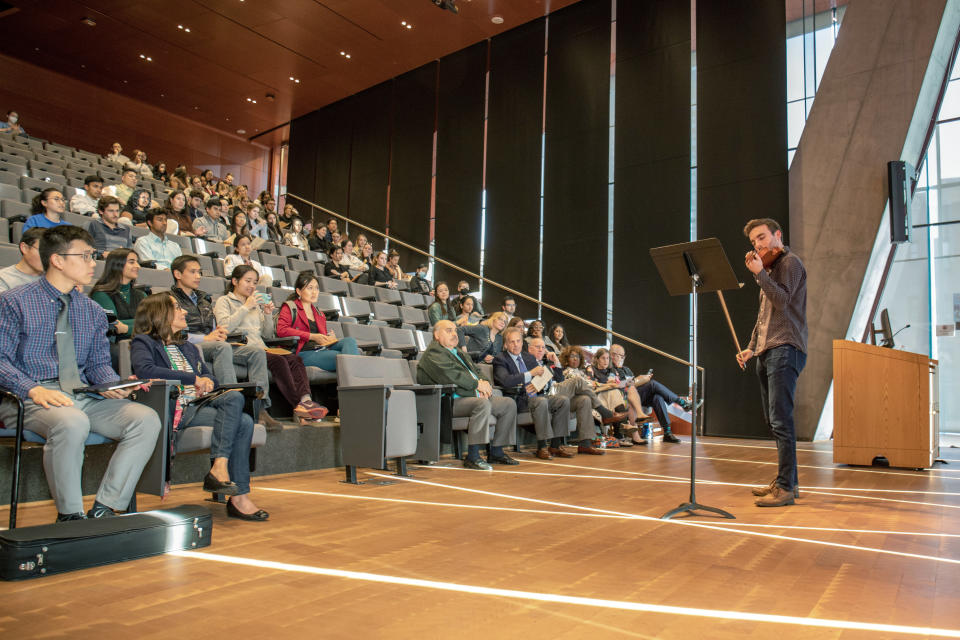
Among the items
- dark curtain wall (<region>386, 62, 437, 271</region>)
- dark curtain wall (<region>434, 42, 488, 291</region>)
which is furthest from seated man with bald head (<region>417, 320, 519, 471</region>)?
dark curtain wall (<region>386, 62, 437, 271</region>)

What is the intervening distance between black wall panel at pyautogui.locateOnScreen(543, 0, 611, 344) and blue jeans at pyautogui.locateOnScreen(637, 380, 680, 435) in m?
1.44

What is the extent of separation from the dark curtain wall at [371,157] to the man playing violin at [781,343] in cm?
790

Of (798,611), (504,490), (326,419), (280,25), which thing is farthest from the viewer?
(280,25)

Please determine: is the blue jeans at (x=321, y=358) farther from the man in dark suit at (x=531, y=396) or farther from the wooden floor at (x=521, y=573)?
the man in dark suit at (x=531, y=396)

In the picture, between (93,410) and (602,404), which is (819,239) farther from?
(93,410)

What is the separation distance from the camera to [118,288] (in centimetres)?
318

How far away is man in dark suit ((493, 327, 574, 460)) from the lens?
4.57m

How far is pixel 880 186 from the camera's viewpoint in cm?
604

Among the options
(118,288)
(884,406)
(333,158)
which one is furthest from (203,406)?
(333,158)

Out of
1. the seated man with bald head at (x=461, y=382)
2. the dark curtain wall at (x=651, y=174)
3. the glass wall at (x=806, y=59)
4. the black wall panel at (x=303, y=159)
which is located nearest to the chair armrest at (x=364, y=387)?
the seated man with bald head at (x=461, y=382)

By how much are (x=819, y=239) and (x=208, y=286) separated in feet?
17.8

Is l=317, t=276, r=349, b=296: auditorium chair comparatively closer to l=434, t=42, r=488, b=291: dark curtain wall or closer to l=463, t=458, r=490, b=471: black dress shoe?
l=463, t=458, r=490, b=471: black dress shoe

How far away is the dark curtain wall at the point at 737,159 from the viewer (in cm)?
652

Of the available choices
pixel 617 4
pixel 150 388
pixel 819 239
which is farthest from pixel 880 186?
→ pixel 150 388
